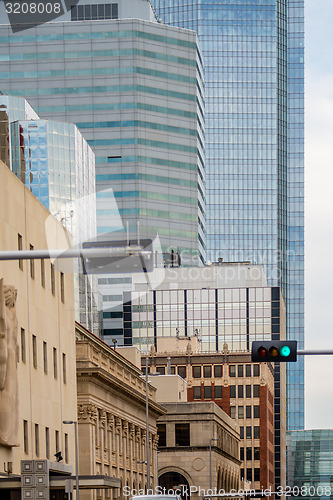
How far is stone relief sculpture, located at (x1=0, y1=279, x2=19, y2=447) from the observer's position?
5416cm

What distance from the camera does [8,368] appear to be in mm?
54719

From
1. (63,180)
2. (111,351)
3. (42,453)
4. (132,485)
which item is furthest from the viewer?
(63,180)

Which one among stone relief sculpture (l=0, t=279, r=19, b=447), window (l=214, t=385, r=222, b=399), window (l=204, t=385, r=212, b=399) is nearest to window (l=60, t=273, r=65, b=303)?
stone relief sculpture (l=0, t=279, r=19, b=447)

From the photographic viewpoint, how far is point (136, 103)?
19750 centimetres

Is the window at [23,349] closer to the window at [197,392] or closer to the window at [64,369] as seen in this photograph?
the window at [64,369]

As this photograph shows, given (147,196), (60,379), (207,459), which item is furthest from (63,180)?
(60,379)

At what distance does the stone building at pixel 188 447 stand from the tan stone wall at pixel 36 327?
227 feet

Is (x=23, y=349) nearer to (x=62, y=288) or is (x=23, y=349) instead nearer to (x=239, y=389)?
(x=62, y=288)

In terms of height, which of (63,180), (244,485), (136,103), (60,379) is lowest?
(244,485)

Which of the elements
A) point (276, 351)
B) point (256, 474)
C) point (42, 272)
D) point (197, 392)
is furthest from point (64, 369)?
point (256, 474)

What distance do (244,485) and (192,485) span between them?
40.0 meters

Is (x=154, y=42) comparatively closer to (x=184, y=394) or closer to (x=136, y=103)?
(x=136, y=103)

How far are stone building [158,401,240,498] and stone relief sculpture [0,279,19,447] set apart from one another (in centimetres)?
8394

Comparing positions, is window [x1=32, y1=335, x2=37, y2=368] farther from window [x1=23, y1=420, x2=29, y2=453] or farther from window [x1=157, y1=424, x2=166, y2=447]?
window [x1=157, y1=424, x2=166, y2=447]
